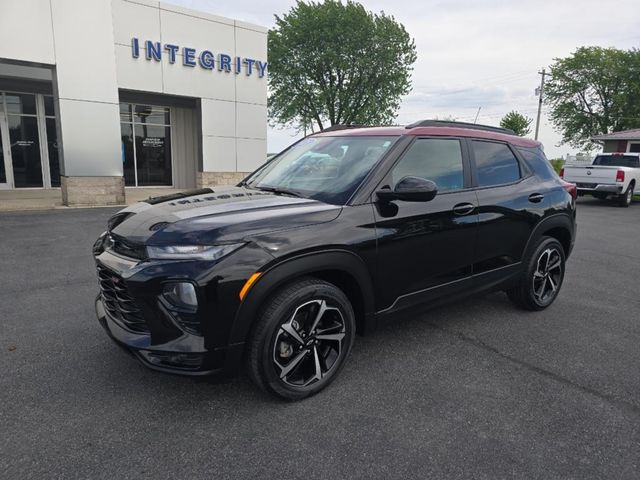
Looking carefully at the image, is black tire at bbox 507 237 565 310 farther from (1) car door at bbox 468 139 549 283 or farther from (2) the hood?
(2) the hood

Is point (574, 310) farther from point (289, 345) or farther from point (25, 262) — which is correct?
point (25, 262)

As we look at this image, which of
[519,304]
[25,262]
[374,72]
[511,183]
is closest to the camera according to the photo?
[511,183]

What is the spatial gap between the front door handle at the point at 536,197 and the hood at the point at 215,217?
2.26 meters

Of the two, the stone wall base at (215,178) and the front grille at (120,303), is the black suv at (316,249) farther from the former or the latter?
the stone wall base at (215,178)

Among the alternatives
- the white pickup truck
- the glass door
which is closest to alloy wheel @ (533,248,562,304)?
the white pickup truck

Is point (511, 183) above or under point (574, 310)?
above

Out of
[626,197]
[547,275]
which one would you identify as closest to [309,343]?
[547,275]

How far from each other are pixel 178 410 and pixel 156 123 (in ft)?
52.4

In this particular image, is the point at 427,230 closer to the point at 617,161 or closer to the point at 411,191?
the point at 411,191

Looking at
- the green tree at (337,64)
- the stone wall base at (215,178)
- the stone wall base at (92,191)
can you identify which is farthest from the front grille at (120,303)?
the green tree at (337,64)

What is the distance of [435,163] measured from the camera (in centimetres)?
356

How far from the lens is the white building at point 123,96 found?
1123 cm

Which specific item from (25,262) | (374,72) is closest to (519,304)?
(25,262)

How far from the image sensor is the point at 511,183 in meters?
4.12
